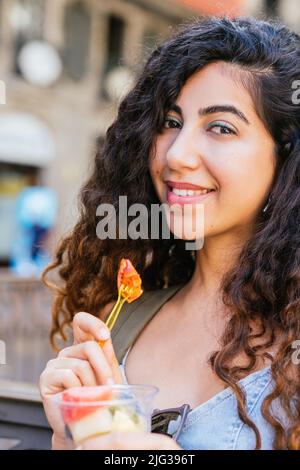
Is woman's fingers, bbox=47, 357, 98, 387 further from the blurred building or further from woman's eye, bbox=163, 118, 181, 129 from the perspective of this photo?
the blurred building

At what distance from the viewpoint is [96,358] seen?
1324mm

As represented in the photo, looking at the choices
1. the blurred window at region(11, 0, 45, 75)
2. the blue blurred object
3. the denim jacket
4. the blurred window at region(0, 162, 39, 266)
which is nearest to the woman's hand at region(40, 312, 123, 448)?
the denim jacket

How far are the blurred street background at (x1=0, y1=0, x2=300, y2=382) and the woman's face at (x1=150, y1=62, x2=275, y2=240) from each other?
774 cm

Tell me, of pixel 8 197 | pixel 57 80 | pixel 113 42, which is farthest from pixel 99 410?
pixel 113 42

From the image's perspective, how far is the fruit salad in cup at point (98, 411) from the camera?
3.87ft

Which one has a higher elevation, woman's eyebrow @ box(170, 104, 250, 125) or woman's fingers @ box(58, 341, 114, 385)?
woman's eyebrow @ box(170, 104, 250, 125)

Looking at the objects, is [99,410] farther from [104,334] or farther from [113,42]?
[113,42]

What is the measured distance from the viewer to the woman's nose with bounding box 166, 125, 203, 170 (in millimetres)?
1562

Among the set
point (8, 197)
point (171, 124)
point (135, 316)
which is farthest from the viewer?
point (8, 197)

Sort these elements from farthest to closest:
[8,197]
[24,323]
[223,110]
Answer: [8,197], [24,323], [223,110]

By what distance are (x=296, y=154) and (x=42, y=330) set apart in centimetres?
455

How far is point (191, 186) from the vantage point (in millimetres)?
1590

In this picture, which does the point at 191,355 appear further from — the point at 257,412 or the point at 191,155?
the point at 191,155

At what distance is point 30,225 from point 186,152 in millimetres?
9317
